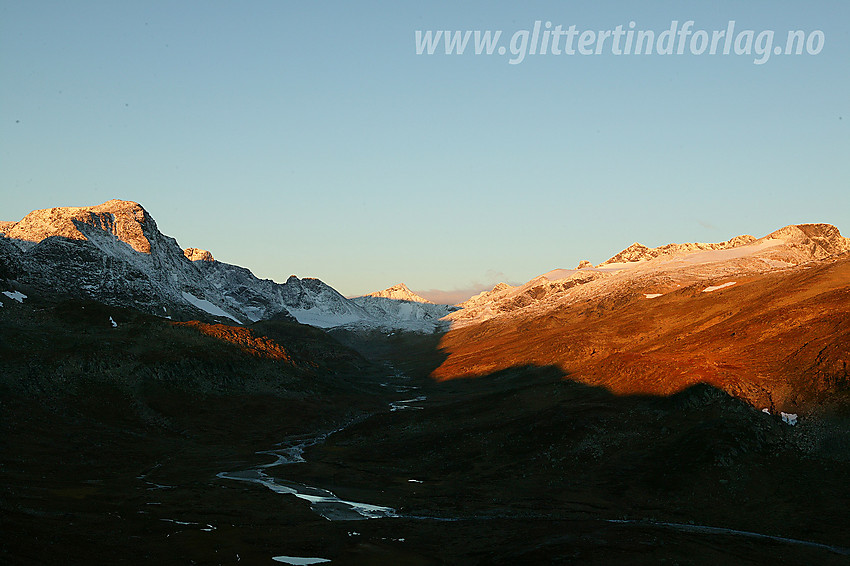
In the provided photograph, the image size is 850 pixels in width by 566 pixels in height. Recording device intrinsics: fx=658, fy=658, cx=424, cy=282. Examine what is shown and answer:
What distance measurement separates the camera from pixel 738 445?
6606 centimetres

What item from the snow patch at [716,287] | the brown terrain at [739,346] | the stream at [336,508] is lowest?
the stream at [336,508]

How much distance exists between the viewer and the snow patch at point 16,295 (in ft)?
547

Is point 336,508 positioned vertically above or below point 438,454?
below

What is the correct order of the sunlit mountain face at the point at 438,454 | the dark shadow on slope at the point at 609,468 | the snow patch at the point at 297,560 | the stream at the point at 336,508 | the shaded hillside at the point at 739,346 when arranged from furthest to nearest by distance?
the shaded hillside at the point at 739,346, the dark shadow on slope at the point at 609,468, the stream at the point at 336,508, the sunlit mountain face at the point at 438,454, the snow patch at the point at 297,560

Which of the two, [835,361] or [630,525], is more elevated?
[835,361]

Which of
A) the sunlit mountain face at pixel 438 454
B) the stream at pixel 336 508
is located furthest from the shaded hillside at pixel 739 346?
the stream at pixel 336 508

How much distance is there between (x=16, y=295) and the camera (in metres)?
171

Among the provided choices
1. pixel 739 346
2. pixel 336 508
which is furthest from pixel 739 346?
pixel 336 508

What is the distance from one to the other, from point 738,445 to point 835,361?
22.6 metres

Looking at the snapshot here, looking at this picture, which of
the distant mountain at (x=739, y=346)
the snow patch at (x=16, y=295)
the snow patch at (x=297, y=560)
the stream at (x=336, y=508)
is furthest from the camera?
the snow patch at (x=16, y=295)

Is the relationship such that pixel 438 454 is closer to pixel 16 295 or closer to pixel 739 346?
pixel 739 346

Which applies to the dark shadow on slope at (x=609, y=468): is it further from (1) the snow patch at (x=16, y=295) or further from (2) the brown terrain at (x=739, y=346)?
(1) the snow patch at (x=16, y=295)

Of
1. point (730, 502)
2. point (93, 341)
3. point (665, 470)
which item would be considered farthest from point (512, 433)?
point (93, 341)

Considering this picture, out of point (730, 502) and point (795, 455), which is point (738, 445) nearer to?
point (795, 455)
